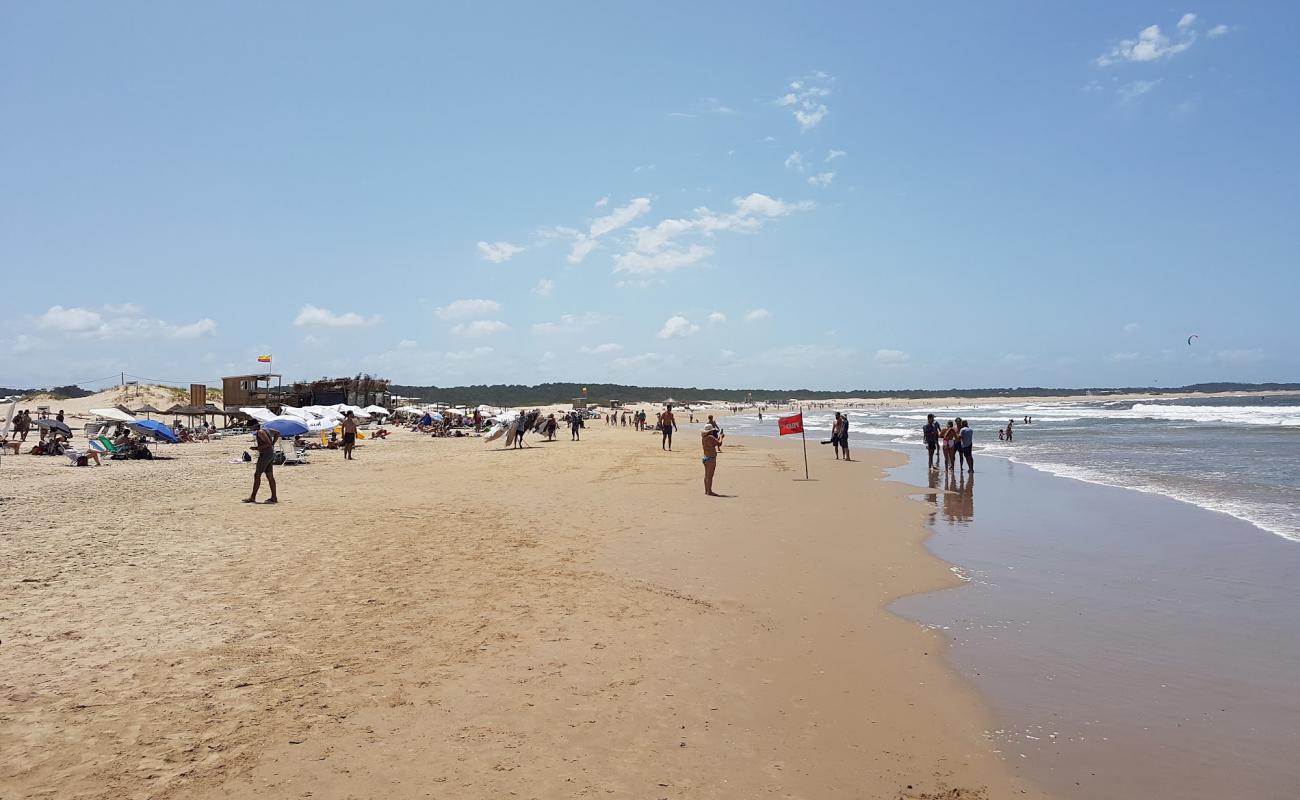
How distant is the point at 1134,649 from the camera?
19.8 feet

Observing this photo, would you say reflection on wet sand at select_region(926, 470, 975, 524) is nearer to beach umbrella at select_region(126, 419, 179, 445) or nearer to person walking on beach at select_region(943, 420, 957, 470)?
person walking on beach at select_region(943, 420, 957, 470)

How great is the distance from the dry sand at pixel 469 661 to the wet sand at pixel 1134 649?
44 cm

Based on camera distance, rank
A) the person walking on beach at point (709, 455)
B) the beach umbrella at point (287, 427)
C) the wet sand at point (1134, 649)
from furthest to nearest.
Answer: the beach umbrella at point (287, 427) < the person walking on beach at point (709, 455) < the wet sand at point (1134, 649)

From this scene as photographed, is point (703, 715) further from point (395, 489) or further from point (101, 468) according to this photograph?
point (101, 468)

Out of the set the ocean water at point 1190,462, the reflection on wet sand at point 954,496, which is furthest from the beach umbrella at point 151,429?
the ocean water at point 1190,462

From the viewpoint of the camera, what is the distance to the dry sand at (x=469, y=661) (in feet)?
12.9

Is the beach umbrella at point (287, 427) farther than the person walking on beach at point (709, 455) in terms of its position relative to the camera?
Yes

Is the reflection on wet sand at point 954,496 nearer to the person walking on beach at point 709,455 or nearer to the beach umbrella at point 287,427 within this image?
the person walking on beach at point 709,455

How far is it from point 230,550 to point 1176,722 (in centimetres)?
978

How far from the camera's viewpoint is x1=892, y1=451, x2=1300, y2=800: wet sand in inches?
165

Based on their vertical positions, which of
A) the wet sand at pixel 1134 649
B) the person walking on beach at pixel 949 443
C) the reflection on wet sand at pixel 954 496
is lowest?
the reflection on wet sand at pixel 954 496

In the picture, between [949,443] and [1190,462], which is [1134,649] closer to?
[949,443]

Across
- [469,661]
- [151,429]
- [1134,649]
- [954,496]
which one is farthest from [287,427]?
[1134,649]

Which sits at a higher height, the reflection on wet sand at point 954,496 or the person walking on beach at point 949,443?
the person walking on beach at point 949,443
